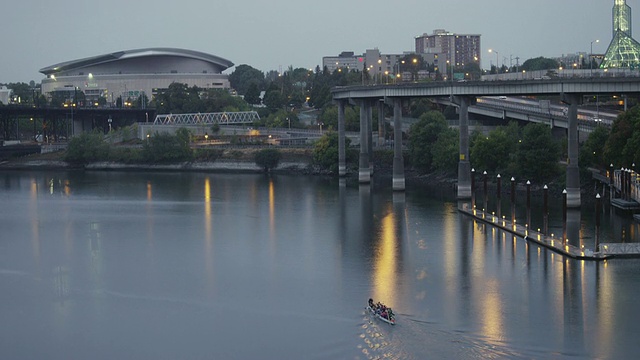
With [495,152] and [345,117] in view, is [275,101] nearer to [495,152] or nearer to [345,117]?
[345,117]

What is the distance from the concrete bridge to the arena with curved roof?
8774cm

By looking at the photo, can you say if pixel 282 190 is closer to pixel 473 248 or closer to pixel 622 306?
pixel 473 248

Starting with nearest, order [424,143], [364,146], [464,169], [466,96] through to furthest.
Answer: [464,169] < [466,96] < [424,143] < [364,146]

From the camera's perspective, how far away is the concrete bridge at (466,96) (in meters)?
49.6

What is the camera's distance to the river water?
2691 cm

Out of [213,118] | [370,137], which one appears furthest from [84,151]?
[370,137]

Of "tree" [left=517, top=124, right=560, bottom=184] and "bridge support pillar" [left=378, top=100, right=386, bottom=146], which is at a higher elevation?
"bridge support pillar" [left=378, top=100, right=386, bottom=146]

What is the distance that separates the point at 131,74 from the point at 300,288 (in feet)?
450

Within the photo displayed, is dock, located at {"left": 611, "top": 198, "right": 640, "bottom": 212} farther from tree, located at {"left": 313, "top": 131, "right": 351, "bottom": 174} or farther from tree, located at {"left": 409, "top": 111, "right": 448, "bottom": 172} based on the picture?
tree, located at {"left": 313, "top": 131, "right": 351, "bottom": 174}

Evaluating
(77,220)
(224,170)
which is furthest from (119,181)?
(77,220)

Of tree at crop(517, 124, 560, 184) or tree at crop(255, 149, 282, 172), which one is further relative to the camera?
tree at crop(255, 149, 282, 172)

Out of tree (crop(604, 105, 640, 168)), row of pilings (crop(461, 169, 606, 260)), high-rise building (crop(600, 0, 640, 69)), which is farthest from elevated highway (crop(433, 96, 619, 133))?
high-rise building (crop(600, 0, 640, 69))

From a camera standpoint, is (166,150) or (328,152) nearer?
(328,152)

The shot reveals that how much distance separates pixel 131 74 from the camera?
165500mm
